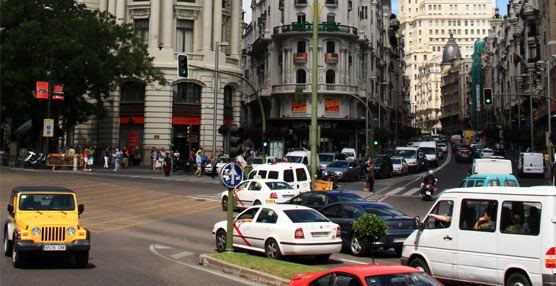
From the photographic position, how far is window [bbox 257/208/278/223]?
15.4 metres

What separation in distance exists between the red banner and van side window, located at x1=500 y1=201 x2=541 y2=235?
38.8 meters

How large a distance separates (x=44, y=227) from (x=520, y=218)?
9.52 metres

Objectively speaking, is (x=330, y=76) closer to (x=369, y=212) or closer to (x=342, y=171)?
(x=342, y=171)

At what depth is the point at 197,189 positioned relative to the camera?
35875 mm

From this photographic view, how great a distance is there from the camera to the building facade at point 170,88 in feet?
181

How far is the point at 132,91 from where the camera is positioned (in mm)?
56781

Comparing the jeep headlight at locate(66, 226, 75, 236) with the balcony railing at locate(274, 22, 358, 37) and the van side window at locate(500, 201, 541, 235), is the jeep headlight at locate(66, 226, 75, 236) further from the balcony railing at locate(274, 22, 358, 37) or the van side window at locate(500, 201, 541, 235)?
the balcony railing at locate(274, 22, 358, 37)

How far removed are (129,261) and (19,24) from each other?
39.1 m

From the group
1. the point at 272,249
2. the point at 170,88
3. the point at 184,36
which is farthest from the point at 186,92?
the point at 272,249

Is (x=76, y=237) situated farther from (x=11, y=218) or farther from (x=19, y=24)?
(x=19, y=24)

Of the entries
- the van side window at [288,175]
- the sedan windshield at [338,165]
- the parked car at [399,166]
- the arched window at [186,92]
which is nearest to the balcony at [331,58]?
the arched window at [186,92]

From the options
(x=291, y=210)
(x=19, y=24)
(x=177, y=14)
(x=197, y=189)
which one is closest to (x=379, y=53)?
(x=177, y=14)

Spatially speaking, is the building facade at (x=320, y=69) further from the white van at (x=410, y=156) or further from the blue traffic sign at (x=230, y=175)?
the blue traffic sign at (x=230, y=175)

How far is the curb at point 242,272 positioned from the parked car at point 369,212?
12.6ft
